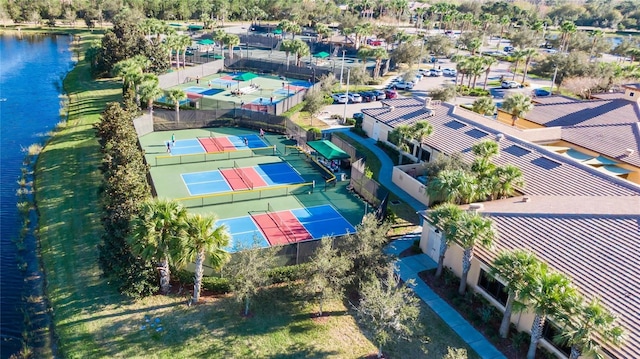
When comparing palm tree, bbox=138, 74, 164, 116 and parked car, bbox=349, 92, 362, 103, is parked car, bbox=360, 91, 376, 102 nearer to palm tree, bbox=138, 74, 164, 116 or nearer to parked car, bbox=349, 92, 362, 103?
parked car, bbox=349, 92, 362, 103

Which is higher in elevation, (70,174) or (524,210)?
(524,210)

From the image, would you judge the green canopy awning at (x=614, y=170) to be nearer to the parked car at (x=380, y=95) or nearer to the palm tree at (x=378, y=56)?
the parked car at (x=380, y=95)

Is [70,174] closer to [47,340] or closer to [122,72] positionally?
[47,340]

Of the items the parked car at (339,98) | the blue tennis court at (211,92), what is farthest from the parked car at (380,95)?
the blue tennis court at (211,92)

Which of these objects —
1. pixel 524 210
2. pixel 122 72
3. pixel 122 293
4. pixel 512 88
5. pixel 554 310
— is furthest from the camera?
pixel 512 88

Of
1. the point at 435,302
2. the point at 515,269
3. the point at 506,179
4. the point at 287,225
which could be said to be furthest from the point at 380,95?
the point at 515,269

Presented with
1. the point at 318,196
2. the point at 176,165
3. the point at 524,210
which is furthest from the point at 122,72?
the point at 524,210

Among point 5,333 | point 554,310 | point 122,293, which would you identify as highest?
point 554,310
